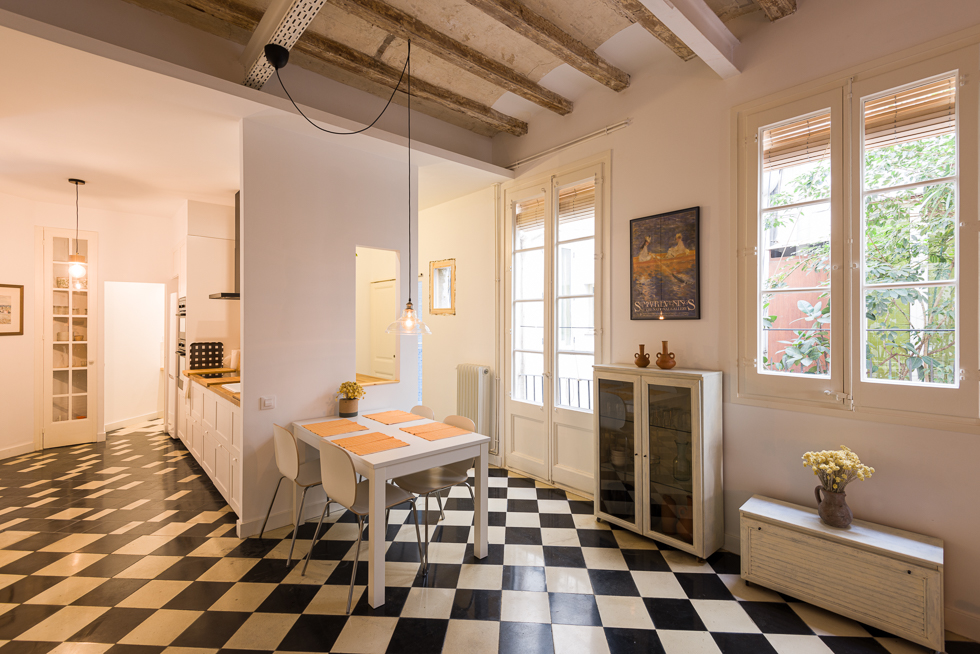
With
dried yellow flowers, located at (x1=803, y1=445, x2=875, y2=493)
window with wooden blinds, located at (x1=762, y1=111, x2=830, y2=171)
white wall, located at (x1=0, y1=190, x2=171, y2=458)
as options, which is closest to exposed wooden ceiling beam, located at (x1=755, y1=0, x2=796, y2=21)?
window with wooden blinds, located at (x1=762, y1=111, x2=830, y2=171)

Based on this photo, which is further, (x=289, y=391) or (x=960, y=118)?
(x=289, y=391)

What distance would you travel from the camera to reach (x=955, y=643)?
83.4 inches

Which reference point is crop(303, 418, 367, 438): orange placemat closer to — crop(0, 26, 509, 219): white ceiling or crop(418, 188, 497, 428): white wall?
crop(418, 188, 497, 428): white wall

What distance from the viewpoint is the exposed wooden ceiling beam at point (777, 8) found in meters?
2.63

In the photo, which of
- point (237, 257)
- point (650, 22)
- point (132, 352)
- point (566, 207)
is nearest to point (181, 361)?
point (237, 257)

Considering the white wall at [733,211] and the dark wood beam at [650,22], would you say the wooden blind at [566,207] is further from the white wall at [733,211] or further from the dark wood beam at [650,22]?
the dark wood beam at [650,22]

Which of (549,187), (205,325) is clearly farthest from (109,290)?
(549,187)

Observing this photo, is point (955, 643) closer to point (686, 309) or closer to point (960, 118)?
point (686, 309)

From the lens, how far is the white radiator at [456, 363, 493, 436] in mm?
4695

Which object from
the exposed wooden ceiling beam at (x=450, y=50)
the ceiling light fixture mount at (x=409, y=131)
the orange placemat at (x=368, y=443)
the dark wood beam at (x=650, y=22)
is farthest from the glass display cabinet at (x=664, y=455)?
the exposed wooden ceiling beam at (x=450, y=50)

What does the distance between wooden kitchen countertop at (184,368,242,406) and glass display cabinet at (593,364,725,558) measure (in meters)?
2.79

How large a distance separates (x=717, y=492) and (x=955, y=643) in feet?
3.82

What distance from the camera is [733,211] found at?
296 centimetres

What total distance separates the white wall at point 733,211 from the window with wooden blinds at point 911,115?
0.37 feet
